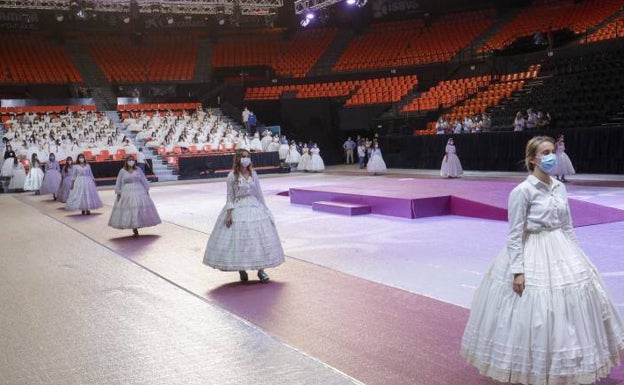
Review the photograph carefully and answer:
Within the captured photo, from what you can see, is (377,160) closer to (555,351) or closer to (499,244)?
(499,244)

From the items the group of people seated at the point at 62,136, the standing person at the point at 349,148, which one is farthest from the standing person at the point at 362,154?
the group of people seated at the point at 62,136

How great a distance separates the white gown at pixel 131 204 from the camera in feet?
37.1

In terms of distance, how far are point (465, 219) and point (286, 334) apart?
22.5 ft

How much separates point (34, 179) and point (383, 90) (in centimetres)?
1704

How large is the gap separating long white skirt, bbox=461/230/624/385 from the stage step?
9.23 meters

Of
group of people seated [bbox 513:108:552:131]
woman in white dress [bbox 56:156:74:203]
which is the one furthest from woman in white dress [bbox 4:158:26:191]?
group of people seated [bbox 513:108:552:131]

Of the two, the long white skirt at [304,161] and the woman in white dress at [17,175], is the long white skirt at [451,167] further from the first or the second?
the woman in white dress at [17,175]

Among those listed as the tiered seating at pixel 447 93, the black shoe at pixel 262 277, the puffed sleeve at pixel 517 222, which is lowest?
the black shoe at pixel 262 277

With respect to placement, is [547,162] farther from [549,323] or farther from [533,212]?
[549,323]

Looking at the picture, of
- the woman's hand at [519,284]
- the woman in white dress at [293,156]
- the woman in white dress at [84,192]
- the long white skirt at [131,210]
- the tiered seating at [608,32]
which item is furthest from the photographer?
the woman in white dress at [293,156]

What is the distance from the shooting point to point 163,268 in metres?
8.38

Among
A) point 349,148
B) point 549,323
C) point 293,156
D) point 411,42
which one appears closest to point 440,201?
point 549,323

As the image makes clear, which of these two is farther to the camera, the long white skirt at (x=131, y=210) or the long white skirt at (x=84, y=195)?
the long white skirt at (x=84, y=195)

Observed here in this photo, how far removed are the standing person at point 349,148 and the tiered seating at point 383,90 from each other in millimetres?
1901
